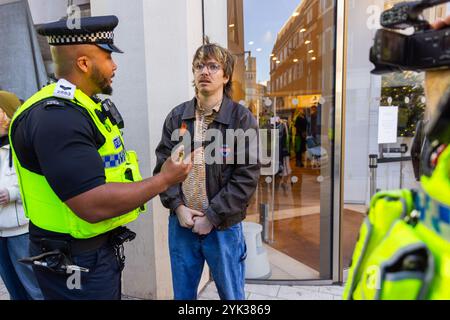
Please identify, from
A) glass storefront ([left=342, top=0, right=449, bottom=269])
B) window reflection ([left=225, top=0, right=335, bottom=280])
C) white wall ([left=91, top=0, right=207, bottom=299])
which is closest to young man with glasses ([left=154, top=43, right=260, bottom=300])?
white wall ([left=91, top=0, right=207, bottom=299])

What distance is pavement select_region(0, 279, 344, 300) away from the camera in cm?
275

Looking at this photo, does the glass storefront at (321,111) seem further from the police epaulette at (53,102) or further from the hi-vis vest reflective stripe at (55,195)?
the police epaulette at (53,102)

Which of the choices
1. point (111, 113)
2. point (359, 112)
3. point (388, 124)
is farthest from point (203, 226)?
point (388, 124)

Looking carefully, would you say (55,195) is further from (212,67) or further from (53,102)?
(212,67)

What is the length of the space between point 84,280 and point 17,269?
1243 millimetres

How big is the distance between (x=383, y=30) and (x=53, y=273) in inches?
56.3

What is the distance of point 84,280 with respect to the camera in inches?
50.8

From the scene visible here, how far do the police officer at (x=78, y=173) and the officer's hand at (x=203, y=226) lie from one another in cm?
40

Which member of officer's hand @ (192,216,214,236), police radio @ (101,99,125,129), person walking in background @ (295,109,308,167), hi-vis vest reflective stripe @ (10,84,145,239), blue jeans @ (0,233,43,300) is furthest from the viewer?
person walking in background @ (295,109,308,167)

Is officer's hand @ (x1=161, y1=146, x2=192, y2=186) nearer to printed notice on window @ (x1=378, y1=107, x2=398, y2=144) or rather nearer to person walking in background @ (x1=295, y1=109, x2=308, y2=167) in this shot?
person walking in background @ (x1=295, y1=109, x2=308, y2=167)

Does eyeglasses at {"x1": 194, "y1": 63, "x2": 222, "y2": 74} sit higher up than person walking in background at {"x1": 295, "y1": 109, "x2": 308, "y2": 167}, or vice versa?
eyeglasses at {"x1": 194, "y1": 63, "x2": 222, "y2": 74}

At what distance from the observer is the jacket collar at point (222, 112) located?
5.89 feet

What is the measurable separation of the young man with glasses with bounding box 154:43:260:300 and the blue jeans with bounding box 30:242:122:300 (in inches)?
20.1

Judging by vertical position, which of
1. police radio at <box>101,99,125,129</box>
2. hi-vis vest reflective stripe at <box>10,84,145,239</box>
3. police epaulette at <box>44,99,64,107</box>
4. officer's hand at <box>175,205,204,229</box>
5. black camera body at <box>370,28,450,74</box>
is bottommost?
officer's hand at <box>175,205,204,229</box>
